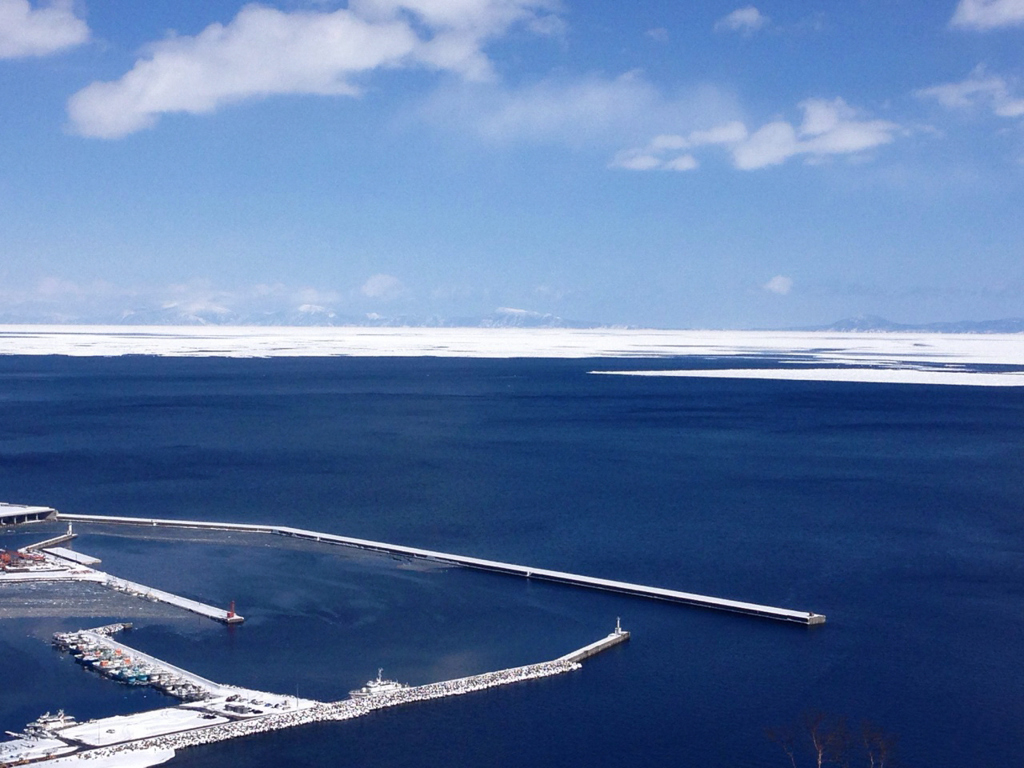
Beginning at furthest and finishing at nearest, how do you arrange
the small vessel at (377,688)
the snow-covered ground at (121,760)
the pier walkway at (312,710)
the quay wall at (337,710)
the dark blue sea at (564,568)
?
the small vessel at (377,688), the dark blue sea at (564,568), the quay wall at (337,710), the pier walkway at (312,710), the snow-covered ground at (121,760)

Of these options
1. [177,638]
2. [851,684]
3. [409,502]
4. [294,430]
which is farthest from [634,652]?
[294,430]

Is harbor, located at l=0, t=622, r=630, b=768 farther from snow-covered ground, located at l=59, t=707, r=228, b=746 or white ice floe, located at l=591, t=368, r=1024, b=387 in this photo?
white ice floe, located at l=591, t=368, r=1024, b=387

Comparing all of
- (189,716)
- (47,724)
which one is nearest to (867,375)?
(189,716)

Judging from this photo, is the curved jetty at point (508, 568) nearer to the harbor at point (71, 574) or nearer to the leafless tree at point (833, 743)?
the harbor at point (71, 574)

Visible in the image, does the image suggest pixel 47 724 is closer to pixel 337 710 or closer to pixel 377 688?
pixel 337 710

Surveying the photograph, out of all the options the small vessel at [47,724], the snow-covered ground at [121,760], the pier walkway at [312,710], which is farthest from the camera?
the small vessel at [47,724]

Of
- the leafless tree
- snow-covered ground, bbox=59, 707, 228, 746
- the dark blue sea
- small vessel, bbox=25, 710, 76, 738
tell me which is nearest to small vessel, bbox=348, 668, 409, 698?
the dark blue sea

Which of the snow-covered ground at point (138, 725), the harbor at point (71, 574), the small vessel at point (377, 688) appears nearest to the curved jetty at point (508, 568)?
the harbor at point (71, 574)
